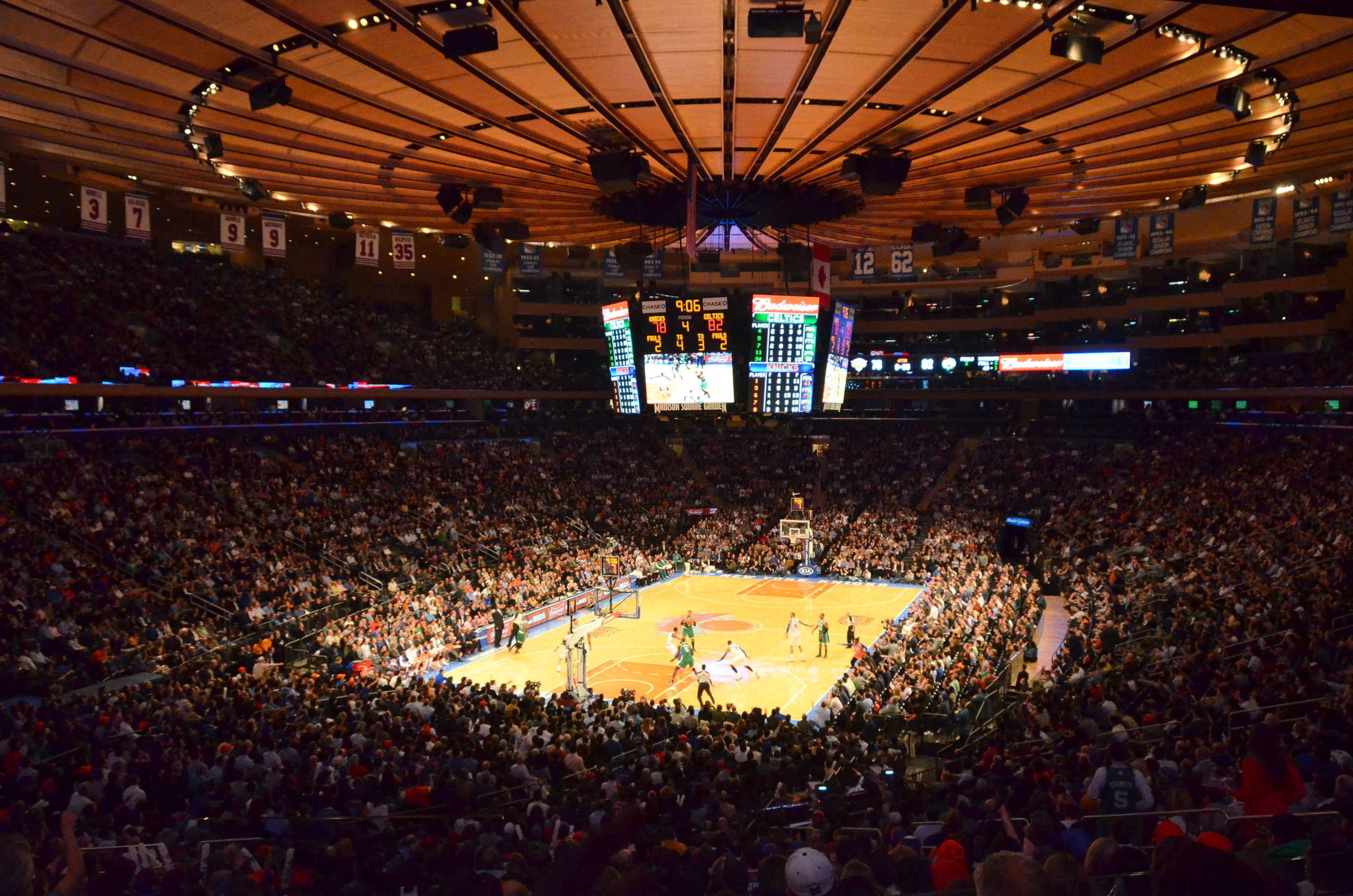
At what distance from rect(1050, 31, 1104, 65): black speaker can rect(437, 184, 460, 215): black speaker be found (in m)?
13.0

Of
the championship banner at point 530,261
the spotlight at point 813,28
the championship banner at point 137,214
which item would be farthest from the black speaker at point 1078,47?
the championship banner at point 530,261

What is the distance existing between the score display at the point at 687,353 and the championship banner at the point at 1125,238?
38.9 ft

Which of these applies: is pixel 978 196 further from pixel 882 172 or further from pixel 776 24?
pixel 776 24

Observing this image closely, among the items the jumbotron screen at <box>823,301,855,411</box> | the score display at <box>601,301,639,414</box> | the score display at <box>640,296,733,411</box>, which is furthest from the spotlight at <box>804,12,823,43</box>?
the score display at <box>601,301,639,414</box>

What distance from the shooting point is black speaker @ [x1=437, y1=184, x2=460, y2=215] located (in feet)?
63.4

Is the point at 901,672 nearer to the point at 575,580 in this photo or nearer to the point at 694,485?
the point at 575,580

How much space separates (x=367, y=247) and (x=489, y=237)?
524cm

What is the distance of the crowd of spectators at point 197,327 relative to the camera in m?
26.8

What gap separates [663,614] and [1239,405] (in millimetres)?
27634

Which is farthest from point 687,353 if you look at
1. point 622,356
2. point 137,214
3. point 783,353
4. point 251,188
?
point 137,214

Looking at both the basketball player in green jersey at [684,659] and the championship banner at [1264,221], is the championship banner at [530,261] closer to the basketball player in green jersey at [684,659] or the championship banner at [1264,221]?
the basketball player in green jersey at [684,659]

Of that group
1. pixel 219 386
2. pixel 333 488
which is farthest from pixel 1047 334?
pixel 219 386

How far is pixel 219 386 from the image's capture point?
30.6 meters

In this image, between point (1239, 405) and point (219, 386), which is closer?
point (219, 386)
